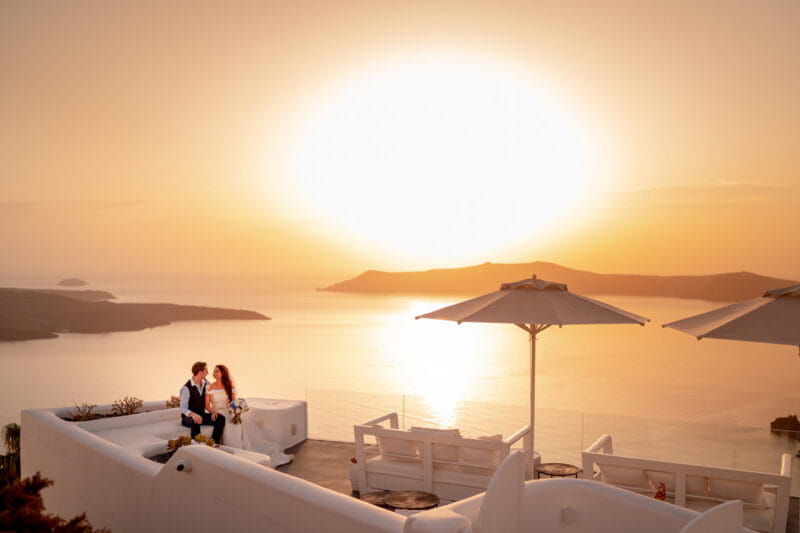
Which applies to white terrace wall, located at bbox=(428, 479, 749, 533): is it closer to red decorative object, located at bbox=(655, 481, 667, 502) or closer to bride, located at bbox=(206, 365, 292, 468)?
red decorative object, located at bbox=(655, 481, 667, 502)

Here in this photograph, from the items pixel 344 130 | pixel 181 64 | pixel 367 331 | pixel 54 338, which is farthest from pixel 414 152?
pixel 54 338

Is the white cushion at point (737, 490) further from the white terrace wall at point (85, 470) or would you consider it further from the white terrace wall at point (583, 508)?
the white terrace wall at point (85, 470)

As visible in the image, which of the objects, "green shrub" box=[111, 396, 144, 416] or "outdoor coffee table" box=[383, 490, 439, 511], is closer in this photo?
"outdoor coffee table" box=[383, 490, 439, 511]

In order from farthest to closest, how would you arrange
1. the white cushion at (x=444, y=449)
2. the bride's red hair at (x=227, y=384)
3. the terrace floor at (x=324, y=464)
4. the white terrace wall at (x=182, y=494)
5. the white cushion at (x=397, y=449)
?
1. the bride's red hair at (x=227, y=384)
2. the terrace floor at (x=324, y=464)
3. the white cushion at (x=397, y=449)
4. the white cushion at (x=444, y=449)
5. the white terrace wall at (x=182, y=494)

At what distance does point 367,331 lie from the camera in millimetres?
94125

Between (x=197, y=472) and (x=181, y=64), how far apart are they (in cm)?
2070

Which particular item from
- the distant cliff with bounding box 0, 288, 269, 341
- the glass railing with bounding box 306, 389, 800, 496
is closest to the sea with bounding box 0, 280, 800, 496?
the glass railing with bounding box 306, 389, 800, 496

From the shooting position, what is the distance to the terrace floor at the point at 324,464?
7.77 metres

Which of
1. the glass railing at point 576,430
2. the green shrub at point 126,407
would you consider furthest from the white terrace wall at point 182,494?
the glass railing at point 576,430

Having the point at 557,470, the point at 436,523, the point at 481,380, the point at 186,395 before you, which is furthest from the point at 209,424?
the point at 481,380

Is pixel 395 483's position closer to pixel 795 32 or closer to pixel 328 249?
pixel 795 32

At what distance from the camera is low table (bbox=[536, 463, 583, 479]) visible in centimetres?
712

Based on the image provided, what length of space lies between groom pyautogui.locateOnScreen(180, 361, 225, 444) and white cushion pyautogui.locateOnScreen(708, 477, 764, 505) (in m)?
5.81

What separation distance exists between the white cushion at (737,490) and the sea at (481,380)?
1181 millimetres
